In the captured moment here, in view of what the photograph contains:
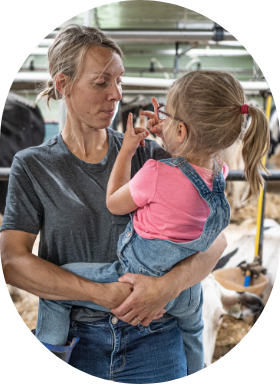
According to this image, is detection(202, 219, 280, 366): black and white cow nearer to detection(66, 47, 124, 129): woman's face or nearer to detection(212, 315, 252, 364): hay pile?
detection(212, 315, 252, 364): hay pile

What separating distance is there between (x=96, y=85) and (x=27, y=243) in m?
0.39

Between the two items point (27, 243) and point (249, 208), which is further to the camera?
point (249, 208)

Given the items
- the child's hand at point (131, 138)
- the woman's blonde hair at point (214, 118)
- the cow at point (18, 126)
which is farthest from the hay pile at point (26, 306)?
the woman's blonde hair at point (214, 118)

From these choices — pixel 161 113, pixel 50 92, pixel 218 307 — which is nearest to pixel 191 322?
pixel 218 307

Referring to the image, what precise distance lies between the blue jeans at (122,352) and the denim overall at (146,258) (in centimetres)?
5

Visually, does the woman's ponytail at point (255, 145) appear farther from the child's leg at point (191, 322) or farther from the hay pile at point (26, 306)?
the hay pile at point (26, 306)

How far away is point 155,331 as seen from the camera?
2.60 ft

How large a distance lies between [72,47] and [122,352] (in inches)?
28.3

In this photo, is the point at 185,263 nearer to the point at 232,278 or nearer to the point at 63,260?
the point at 63,260

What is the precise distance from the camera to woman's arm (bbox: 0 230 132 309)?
0.70m

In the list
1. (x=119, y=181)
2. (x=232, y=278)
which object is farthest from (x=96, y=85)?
(x=232, y=278)

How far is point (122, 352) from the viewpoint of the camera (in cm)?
77

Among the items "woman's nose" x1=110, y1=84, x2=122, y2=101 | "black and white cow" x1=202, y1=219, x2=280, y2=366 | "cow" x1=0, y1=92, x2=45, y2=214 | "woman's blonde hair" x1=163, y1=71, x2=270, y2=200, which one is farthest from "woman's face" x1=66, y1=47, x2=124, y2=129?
"cow" x1=0, y1=92, x2=45, y2=214

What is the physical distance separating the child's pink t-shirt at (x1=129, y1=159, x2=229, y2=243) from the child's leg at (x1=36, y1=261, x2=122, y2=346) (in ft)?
0.38
